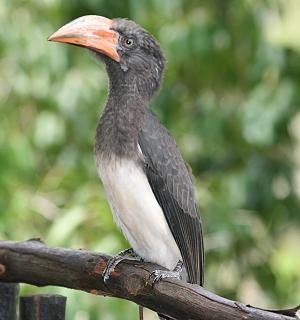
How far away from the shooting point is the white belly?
225 cm

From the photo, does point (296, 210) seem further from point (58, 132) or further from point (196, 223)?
point (196, 223)

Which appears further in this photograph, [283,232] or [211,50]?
[283,232]

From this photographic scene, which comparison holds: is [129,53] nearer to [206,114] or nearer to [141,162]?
[141,162]

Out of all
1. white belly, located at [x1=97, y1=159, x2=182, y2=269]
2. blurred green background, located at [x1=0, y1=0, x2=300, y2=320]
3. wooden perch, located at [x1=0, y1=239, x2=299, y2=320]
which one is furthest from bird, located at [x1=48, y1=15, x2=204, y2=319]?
blurred green background, located at [x1=0, y1=0, x2=300, y2=320]

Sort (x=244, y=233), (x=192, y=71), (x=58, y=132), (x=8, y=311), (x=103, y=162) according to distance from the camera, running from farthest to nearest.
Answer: (x=192, y=71), (x=58, y=132), (x=244, y=233), (x=103, y=162), (x=8, y=311)

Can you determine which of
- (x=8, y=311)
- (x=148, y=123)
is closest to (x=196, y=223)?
(x=148, y=123)

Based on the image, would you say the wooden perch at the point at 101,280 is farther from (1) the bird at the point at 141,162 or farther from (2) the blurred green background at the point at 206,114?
(2) the blurred green background at the point at 206,114

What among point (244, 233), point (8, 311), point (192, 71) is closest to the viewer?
point (8, 311)

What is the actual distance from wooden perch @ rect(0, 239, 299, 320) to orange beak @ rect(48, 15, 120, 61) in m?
0.47

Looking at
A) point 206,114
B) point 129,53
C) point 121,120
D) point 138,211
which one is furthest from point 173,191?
point 206,114

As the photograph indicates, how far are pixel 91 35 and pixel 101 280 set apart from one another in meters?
0.59

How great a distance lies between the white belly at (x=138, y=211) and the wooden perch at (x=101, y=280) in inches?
7.1

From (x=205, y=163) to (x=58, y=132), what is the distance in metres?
0.62

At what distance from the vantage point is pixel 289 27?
3.80 metres
